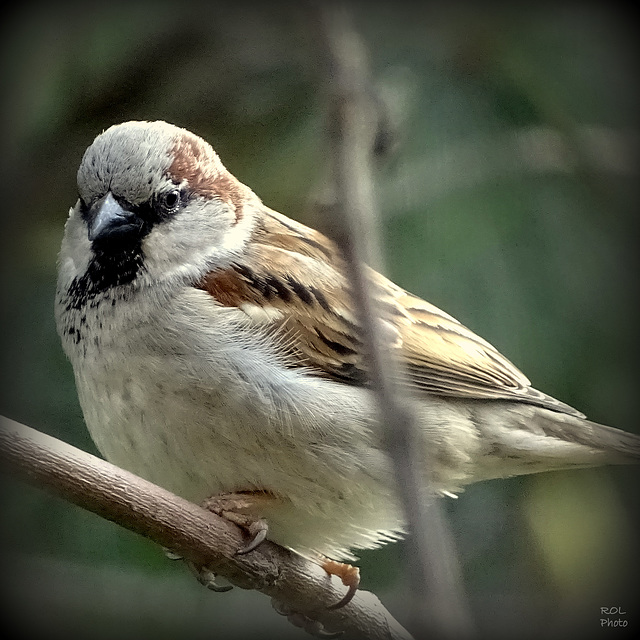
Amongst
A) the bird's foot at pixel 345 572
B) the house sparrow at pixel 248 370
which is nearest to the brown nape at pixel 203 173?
the house sparrow at pixel 248 370

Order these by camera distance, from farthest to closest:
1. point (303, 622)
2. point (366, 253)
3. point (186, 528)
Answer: point (303, 622), point (186, 528), point (366, 253)

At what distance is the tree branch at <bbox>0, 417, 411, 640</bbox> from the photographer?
101cm

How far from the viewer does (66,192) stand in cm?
148

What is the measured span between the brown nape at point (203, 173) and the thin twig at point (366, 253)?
697mm

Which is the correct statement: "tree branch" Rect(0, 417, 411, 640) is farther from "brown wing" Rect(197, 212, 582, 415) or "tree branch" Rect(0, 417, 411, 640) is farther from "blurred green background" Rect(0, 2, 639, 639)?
"brown wing" Rect(197, 212, 582, 415)

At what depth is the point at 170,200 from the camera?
53.5 inches

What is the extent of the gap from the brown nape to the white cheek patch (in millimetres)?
186

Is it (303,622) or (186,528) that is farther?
(303,622)

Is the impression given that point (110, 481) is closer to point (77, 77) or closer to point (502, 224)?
point (77, 77)

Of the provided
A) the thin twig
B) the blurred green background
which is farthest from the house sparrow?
the thin twig

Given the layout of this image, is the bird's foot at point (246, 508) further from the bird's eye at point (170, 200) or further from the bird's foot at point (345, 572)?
the bird's eye at point (170, 200)

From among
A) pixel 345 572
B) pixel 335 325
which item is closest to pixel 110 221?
pixel 335 325

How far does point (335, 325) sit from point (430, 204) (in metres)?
0.32

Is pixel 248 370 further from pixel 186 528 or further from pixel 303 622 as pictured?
pixel 303 622
